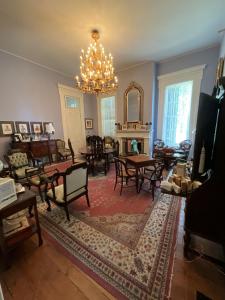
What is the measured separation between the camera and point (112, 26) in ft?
9.75

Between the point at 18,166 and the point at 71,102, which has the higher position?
the point at 71,102

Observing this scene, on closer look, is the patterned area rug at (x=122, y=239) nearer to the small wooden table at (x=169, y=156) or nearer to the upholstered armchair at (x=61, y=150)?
the small wooden table at (x=169, y=156)

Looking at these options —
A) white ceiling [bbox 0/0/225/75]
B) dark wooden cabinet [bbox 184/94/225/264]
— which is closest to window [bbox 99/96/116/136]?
white ceiling [bbox 0/0/225/75]

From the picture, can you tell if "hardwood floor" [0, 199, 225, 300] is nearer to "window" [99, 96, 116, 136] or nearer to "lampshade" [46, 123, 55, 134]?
"lampshade" [46, 123, 55, 134]

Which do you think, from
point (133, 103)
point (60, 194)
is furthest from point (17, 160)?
point (133, 103)

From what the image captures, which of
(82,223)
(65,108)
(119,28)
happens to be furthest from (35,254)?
(65,108)

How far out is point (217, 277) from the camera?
1.29 metres

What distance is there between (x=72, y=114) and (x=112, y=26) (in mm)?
3755

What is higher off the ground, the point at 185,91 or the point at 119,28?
the point at 119,28

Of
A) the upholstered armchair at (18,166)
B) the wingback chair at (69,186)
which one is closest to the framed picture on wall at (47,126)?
the upholstered armchair at (18,166)

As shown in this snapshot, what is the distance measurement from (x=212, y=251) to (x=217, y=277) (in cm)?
27

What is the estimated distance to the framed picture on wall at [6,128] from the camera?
399 cm

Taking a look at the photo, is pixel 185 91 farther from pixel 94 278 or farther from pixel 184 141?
pixel 94 278

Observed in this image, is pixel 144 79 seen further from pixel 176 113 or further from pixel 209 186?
→ pixel 209 186
